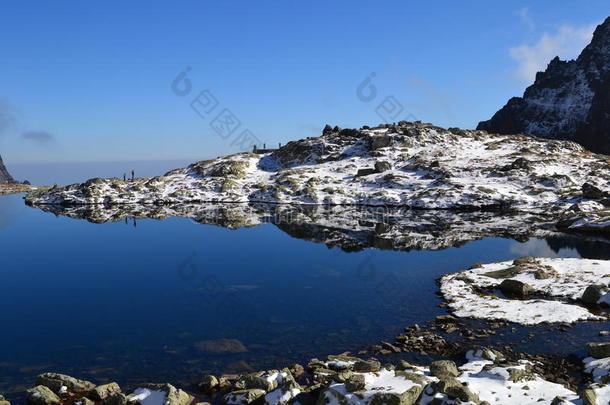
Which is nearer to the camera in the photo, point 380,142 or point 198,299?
point 198,299

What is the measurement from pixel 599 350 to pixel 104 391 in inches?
894

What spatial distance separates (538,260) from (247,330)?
2846 cm

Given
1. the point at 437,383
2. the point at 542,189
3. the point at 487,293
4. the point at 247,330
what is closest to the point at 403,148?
the point at 542,189

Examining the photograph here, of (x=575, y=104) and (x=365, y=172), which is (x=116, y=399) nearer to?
(x=365, y=172)

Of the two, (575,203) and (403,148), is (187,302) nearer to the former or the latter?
(575,203)

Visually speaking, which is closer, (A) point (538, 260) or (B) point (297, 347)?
(B) point (297, 347)

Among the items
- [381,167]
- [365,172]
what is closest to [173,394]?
[365,172]

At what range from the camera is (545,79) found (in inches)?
7869

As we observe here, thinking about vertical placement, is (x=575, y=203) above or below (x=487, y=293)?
above

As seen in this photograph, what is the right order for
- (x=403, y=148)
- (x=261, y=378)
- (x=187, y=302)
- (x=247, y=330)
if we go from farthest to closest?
Answer: (x=403, y=148), (x=187, y=302), (x=247, y=330), (x=261, y=378)

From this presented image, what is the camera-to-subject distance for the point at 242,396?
17516 mm

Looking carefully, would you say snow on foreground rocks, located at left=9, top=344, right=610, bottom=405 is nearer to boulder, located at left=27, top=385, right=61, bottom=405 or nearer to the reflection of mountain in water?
boulder, located at left=27, top=385, right=61, bottom=405

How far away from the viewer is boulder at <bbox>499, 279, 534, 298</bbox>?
30672 millimetres

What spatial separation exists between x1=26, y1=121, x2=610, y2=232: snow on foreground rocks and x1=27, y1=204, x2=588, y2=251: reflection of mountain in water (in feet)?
22.7
